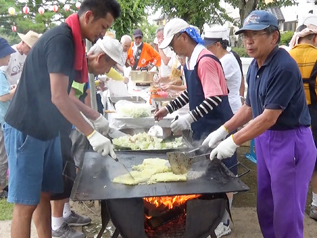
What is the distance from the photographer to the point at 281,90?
90.6 inches

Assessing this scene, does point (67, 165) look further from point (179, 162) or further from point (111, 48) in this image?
point (179, 162)

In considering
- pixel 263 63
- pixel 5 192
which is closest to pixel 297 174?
pixel 263 63

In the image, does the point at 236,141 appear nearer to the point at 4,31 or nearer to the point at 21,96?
the point at 21,96

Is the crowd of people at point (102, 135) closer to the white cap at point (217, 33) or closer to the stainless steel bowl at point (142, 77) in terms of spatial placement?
the white cap at point (217, 33)

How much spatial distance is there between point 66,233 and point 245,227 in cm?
189

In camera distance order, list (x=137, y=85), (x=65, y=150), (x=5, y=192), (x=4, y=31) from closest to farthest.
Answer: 1. (x=65, y=150)
2. (x=5, y=192)
3. (x=137, y=85)
4. (x=4, y=31)

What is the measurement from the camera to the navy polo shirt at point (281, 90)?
2309 millimetres

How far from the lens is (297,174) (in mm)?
2469

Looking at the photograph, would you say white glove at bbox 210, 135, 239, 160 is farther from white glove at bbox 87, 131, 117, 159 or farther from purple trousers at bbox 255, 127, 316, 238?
white glove at bbox 87, 131, 117, 159

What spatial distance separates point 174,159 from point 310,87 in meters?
2.06

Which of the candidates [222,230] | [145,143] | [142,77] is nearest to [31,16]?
[142,77]

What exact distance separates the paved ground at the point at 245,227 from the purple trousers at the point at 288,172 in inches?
44.1

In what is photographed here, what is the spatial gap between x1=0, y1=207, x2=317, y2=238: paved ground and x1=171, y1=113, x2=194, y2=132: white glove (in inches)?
48.9

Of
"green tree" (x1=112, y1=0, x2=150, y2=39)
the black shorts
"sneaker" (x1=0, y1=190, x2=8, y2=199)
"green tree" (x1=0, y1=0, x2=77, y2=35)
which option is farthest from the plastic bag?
"green tree" (x1=0, y1=0, x2=77, y2=35)
